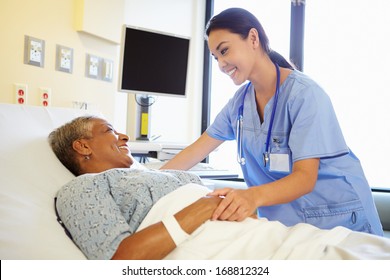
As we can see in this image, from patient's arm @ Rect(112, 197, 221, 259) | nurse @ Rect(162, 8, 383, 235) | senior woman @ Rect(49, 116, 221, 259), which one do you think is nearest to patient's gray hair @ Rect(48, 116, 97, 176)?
senior woman @ Rect(49, 116, 221, 259)

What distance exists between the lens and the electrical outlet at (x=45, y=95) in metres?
2.06

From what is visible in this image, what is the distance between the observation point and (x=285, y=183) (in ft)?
3.66

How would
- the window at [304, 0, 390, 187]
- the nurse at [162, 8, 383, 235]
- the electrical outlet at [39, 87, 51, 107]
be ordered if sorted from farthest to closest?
the window at [304, 0, 390, 187] → the electrical outlet at [39, 87, 51, 107] → the nurse at [162, 8, 383, 235]

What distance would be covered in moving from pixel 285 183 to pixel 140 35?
1.58 meters

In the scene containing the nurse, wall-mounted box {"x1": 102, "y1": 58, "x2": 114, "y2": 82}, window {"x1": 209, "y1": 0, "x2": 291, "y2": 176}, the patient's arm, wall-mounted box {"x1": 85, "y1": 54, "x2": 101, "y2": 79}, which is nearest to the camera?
the patient's arm

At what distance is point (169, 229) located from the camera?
3.08ft

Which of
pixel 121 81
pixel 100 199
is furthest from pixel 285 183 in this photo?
pixel 121 81

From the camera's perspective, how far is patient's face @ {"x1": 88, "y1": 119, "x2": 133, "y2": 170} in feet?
4.37

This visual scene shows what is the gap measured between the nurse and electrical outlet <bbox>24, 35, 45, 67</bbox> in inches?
38.4

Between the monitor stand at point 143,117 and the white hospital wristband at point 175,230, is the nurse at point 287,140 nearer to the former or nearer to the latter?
the white hospital wristband at point 175,230

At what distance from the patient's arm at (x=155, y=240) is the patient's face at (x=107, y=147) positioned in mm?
433

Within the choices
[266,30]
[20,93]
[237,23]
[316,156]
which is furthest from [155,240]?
[266,30]

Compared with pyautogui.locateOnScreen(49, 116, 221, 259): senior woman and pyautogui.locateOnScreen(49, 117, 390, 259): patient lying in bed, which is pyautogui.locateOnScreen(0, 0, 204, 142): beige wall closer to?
pyautogui.locateOnScreen(49, 116, 221, 259): senior woman
